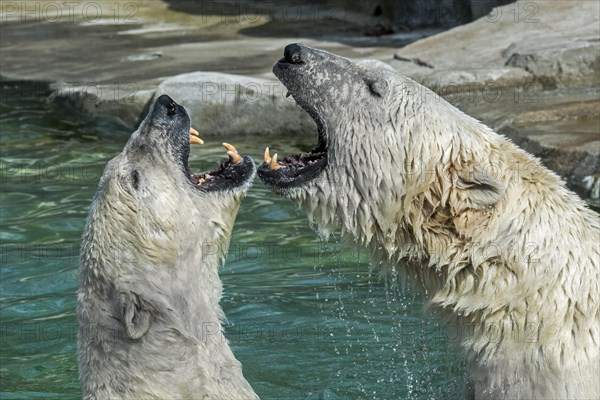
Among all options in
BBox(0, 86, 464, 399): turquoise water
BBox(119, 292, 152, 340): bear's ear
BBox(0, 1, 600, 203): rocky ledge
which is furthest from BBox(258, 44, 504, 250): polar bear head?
BBox(0, 1, 600, 203): rocky ledge

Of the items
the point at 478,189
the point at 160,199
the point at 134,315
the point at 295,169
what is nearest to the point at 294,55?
the point at 295,169

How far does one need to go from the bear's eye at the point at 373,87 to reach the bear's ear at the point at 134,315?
3.99ft

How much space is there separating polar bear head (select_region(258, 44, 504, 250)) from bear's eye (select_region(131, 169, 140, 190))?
502 millimetres

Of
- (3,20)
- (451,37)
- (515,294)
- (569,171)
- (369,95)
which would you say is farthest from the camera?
(3,20)

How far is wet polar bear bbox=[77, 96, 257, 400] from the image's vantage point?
4.09 metres

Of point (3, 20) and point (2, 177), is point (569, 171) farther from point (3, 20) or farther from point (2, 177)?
point (3, 20)

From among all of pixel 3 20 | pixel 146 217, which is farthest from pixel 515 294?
pixel 3 20

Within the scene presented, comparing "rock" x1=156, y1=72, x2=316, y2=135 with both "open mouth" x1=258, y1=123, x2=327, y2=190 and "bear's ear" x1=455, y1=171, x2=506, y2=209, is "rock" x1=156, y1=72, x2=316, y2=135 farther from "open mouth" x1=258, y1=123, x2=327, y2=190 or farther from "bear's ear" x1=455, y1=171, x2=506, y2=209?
"bear's ear" x1=455, y1=171, x2=506, y2=209

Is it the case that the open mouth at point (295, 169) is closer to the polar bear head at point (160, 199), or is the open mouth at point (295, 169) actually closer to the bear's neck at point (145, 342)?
the polar bear head at point (160, 199)

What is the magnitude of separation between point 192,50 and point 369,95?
9.64 m

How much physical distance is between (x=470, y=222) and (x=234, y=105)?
6256mm

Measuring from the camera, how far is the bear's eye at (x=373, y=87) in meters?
4.41

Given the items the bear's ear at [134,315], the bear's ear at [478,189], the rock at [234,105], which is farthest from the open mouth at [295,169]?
the rock at [234,105]

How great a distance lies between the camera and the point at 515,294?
4125mm
